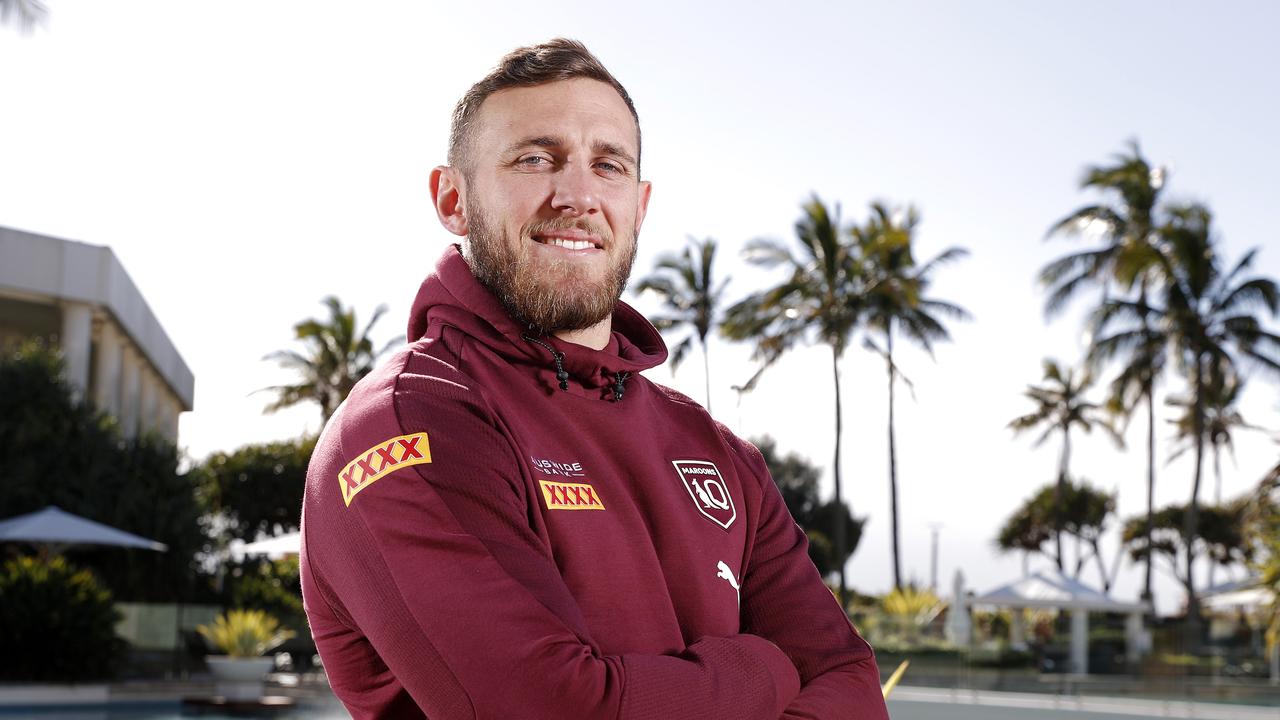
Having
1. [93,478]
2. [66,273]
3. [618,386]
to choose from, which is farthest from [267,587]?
[618,386]

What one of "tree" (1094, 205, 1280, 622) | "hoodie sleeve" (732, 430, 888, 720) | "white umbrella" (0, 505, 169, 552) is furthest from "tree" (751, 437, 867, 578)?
"hoodie sleeve" (732, 430, 888, 720)

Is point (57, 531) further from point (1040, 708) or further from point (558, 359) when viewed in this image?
point (558, 359)

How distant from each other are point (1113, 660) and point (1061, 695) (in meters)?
9.10

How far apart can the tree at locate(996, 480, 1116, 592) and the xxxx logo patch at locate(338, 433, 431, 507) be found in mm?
48475

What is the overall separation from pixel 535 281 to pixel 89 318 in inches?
944

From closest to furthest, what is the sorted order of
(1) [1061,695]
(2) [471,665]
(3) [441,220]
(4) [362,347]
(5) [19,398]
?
(2) [471,665] → (3) [441,220] → (1) [1061,695] → (5) [19,398] → (4) [362,347]

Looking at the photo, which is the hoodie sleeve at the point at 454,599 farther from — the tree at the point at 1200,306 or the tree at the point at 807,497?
the tree at the point at 807,497

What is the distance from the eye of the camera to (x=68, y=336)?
75.9 ft

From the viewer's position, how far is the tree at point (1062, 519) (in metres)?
47.4

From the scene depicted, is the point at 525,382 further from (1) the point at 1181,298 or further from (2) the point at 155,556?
(1) the point at 1181,298

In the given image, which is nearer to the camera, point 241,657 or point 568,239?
point 568,239

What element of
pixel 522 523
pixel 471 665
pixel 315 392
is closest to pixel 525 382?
pixel 522 523

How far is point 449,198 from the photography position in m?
1.64

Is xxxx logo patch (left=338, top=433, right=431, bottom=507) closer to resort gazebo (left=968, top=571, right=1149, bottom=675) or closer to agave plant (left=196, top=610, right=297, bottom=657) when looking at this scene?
agave plant (left=196, top=610, right=297, bottom=657)
